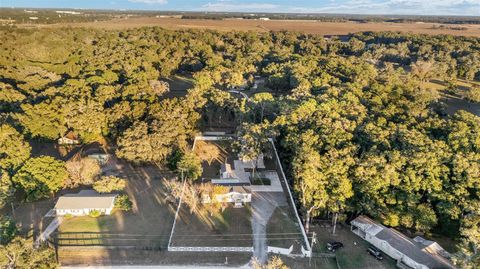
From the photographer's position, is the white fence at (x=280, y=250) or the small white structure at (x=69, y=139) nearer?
the white fence at (x=280, y=250)

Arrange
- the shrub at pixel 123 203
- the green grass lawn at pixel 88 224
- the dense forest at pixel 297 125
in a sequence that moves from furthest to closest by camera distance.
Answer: the shrub at pixel 123 203
the green grass lawn at pixel 88 224
the dense forest at pixel 297 125

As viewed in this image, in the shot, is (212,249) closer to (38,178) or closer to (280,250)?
(280,250)

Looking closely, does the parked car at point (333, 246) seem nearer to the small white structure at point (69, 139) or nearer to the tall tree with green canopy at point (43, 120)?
the tall tree with green canopy at point (43, 120)

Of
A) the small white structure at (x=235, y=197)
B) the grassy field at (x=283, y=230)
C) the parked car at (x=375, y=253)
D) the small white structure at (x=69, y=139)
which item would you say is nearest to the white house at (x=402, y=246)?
the parked car at (x=375, y=253)

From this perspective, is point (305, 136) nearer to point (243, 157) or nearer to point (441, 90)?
point (243, 157)

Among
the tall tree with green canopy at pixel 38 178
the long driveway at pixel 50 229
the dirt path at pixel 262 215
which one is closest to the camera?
the dirt path at pixel 262 215

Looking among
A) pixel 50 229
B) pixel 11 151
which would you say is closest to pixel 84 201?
pixel 50 229

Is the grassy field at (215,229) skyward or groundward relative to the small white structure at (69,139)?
groundward
